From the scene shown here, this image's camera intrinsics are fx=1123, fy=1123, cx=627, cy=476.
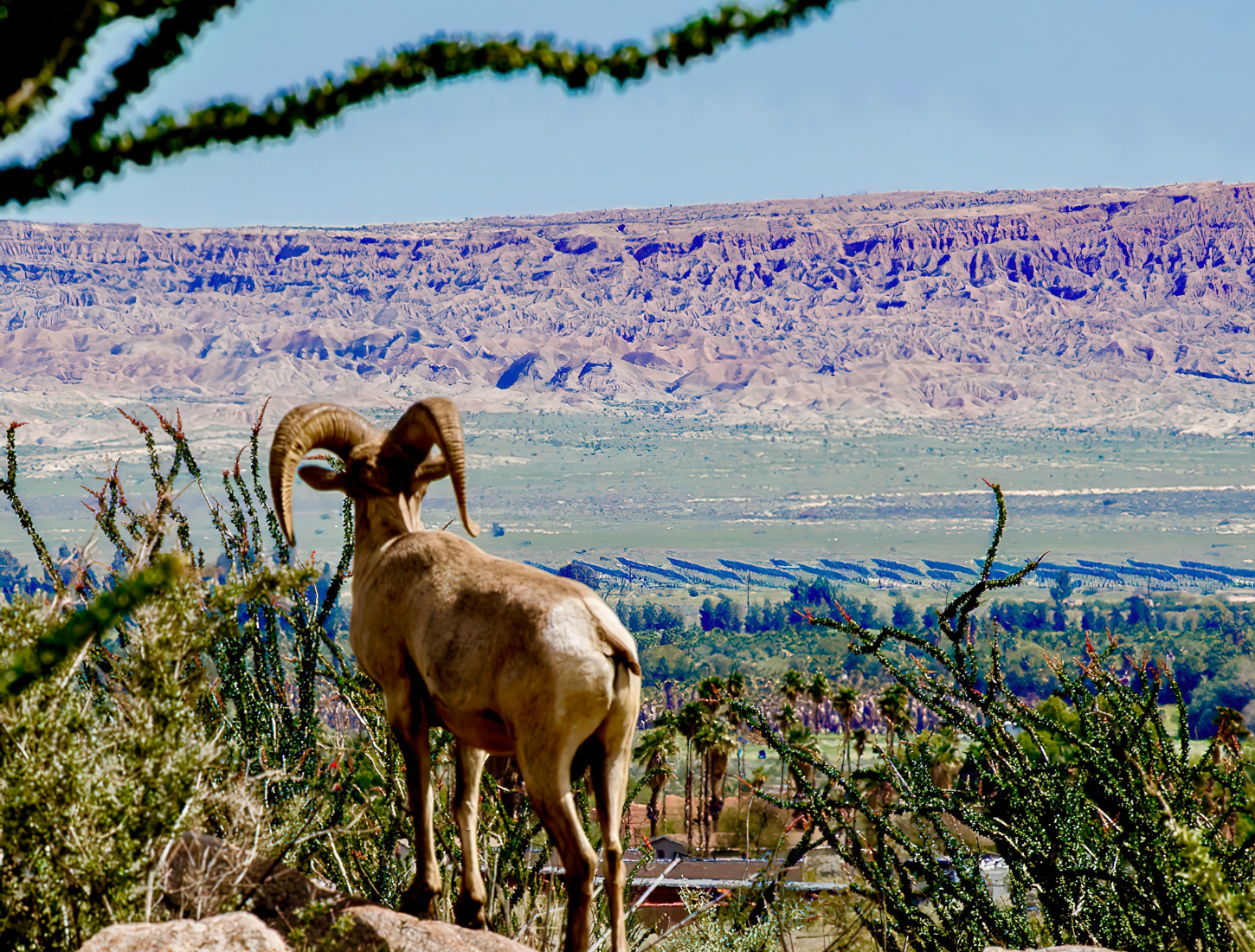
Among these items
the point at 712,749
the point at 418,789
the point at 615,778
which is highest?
the point at 615,778

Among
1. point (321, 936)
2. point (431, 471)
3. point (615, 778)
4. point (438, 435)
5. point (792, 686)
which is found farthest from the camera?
point (792, 686)

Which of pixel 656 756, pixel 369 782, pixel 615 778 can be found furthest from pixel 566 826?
pixel 656 756

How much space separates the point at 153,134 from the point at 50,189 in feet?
0.81

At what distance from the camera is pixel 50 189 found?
2418mm

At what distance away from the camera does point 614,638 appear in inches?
213

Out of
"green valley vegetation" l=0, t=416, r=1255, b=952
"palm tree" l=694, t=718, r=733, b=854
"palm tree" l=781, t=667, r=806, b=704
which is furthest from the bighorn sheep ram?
"palm tree" l=781, t=667, r=806, b=704

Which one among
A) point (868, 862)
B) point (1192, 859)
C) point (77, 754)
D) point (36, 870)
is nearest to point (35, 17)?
point (77, 754)

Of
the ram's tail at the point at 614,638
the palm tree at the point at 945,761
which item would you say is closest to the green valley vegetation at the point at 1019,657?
the palm tree at the point at 945,761

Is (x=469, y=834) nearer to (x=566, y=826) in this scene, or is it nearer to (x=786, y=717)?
(x=566, y=826)

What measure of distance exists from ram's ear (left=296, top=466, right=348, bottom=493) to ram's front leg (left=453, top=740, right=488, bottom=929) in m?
1.76

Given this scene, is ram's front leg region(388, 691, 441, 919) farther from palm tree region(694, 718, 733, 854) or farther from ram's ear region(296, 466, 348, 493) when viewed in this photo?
palm tree region(694, 718, 733, 854)

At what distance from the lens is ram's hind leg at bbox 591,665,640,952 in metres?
5.45

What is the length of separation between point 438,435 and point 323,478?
102cm

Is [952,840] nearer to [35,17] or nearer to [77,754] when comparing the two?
[77,754]
